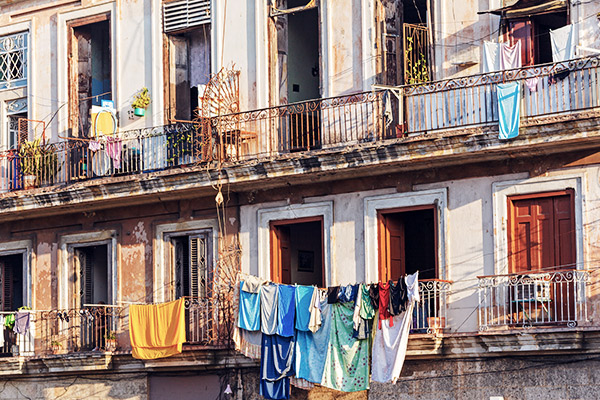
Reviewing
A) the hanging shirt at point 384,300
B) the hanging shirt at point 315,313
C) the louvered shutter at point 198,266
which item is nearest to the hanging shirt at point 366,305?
the hanging shirt at point 384,300

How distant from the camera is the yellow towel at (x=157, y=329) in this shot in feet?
87.5

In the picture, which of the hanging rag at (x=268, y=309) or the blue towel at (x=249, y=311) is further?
the blue towel at (x=249, y=311)

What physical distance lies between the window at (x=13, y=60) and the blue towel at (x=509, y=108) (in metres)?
11.8

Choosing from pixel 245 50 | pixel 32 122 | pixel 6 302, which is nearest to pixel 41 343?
pixel 6 302

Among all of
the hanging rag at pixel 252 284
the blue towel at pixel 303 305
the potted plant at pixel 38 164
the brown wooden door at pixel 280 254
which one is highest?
the potted plant at pixel 38 164

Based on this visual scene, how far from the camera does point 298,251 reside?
27.6 m

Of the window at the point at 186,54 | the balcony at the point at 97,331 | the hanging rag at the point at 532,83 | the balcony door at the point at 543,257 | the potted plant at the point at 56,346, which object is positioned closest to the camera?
the balcony door at the point at 543,257

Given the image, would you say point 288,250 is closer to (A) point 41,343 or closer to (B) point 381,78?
(B) point 381,78

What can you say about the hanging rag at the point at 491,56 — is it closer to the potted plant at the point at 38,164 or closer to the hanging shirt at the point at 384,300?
the hanging shirt at the point at 384,300

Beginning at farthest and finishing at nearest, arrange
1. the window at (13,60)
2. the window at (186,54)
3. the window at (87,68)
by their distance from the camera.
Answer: the window at (13,60) → the window at (87,68) → the window at (186,54)

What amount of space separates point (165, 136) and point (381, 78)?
468 centimetres

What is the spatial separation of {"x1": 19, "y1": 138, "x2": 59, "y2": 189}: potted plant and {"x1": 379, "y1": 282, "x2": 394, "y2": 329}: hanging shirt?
8.56 m

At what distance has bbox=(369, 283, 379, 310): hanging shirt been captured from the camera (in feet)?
78.7

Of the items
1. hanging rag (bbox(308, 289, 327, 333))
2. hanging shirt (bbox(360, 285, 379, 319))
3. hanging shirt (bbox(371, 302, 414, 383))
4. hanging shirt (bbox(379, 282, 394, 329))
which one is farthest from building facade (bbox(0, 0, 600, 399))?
hanging rag (bbox(308, 289, 327, 333))
